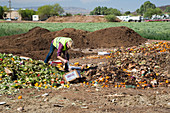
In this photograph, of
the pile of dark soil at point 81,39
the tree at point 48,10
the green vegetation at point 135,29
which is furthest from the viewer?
the tree at point 48,10

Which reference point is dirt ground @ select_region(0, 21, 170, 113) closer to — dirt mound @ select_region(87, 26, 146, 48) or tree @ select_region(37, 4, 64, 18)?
dirt mound @ select_region(87, 26, 146, 48)

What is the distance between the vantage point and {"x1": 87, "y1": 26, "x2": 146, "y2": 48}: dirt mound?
1446 centimetres

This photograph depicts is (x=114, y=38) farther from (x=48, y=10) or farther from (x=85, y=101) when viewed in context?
(x=48, y=10)

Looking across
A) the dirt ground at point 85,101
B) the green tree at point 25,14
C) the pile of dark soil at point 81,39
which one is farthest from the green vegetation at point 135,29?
the green tree at point 25,14

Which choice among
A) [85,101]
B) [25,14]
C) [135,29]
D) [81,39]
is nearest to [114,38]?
[81,39]

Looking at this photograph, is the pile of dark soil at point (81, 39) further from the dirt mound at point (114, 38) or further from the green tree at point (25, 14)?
the green tree at point (25, 14)

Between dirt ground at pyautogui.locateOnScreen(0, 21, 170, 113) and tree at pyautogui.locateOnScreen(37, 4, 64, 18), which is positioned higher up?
tree at pyautogui.locateOnScreen(37, 4, 64, 18)

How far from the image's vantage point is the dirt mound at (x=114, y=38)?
14.5m

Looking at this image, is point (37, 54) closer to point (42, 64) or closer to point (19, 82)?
point (42, 64)

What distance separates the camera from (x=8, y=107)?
4.18 meters

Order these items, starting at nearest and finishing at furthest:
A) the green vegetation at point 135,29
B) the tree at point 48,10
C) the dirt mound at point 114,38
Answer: the dirt mound at point 114,38 → the green vegetation at point 135,29 → the tree at point 48,10

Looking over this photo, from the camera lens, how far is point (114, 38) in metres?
15.0

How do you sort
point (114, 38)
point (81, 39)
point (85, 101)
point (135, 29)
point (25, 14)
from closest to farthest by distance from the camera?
point (85, 101)
point (81, 39)
point (114, 38)
point (135, 29)
point (25, 14)

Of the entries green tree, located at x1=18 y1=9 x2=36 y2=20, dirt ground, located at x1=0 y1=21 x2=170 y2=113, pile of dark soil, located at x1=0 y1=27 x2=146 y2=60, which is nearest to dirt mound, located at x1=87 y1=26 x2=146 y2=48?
pile of dark soil, located at x1=0 y1=27 x2=146 y2=60
